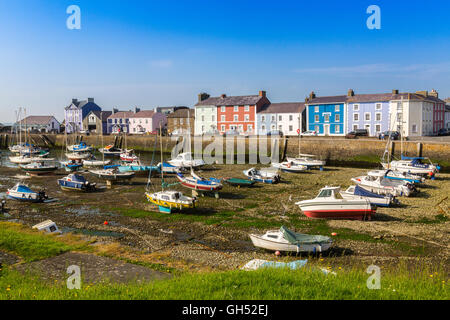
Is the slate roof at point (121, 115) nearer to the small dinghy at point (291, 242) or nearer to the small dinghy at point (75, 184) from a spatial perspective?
the small dinghy at point (75, 184)

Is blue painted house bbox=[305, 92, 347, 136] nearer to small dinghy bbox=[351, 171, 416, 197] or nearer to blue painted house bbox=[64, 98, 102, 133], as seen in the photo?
small dinghy bbox=[351, 171, 416, 197]

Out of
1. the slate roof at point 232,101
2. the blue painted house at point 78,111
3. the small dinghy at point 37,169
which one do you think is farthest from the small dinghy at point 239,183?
the blue painted house at point 78,111

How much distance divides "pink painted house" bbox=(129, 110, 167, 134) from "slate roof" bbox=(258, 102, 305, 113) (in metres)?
29.5

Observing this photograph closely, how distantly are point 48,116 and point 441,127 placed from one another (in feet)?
318

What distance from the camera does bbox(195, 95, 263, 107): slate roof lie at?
64.2 m

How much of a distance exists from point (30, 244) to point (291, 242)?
10780 millimetres

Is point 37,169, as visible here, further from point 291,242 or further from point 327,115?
point 327,115

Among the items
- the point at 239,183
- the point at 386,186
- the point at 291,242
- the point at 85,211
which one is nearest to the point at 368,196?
the point at 386,186

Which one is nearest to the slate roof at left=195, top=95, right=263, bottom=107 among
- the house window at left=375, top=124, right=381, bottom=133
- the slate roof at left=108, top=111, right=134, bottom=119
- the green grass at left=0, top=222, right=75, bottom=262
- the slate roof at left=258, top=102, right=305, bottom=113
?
the slate roof at left=258, top=102, right=305, bottom=113

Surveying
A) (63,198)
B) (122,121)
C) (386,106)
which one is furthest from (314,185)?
(122,121)

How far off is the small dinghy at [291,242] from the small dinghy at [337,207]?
4915mm

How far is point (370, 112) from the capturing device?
54.1 metres

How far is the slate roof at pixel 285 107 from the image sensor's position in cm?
6129

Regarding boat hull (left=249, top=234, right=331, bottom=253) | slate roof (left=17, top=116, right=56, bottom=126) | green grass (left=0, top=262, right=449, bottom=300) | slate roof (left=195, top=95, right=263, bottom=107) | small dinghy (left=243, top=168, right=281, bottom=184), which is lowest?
boat hull (left=249, top=234, right=331, bottom=253)
